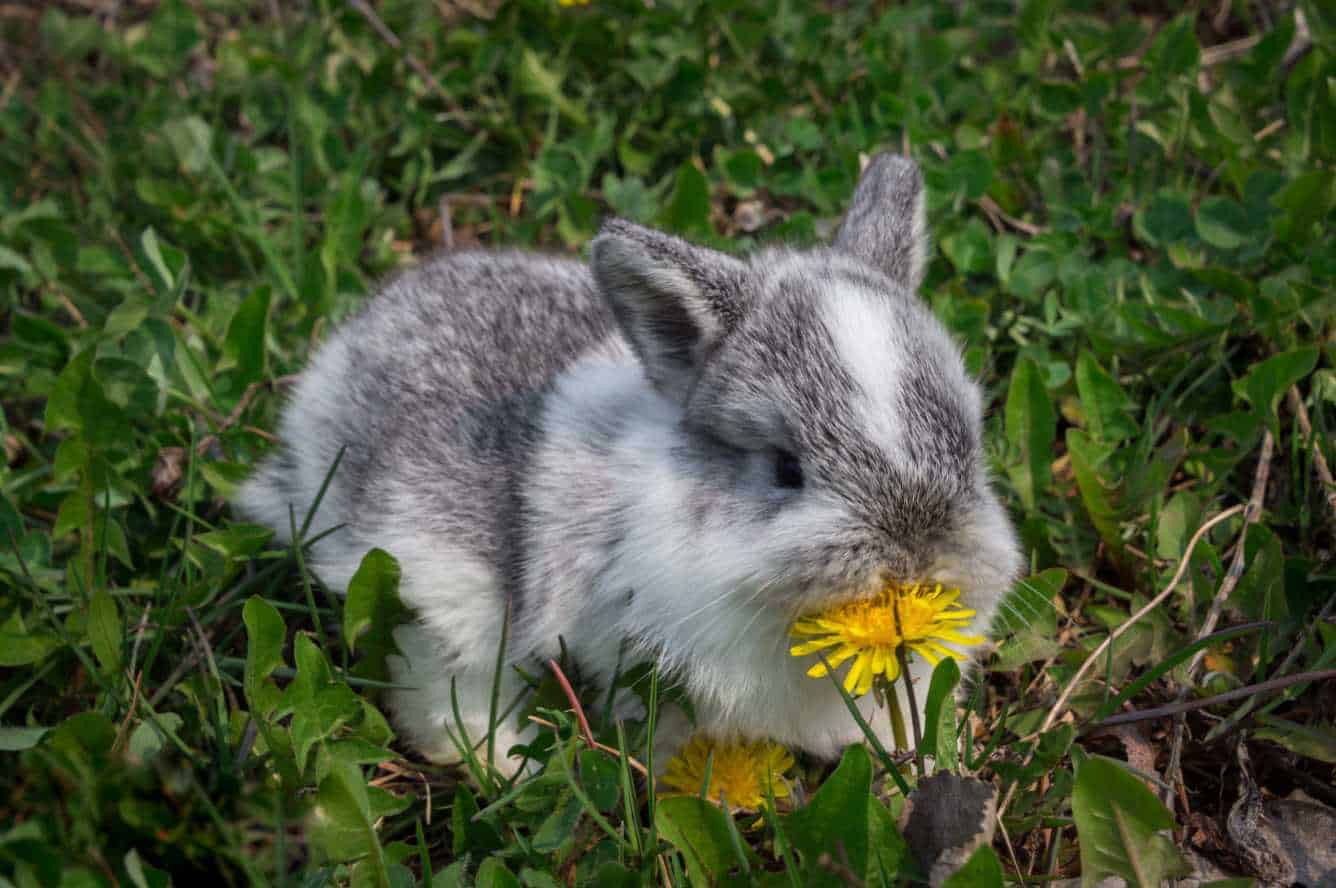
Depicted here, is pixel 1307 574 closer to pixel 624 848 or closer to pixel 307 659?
pixel 624 848

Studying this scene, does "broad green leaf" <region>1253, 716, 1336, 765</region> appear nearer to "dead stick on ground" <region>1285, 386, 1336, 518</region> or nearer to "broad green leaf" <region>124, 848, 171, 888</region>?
"dead stick on ground" <region>1285, 386, 1336, 518</region>

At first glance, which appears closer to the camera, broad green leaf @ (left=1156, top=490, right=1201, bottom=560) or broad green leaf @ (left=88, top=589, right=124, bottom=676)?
broad green leaf @ (left=88, top=589, right=124, bottom=676)

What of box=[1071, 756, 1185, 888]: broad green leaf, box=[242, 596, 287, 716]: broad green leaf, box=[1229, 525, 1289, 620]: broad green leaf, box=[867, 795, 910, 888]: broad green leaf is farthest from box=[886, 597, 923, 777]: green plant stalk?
box=[242, 596, 287, 716]: broad green leaf

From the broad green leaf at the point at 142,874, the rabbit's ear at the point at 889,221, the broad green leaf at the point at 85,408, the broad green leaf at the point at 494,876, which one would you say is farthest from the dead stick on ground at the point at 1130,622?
the broad green leaf at the point at 85,408

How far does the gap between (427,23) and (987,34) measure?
2.85 meters

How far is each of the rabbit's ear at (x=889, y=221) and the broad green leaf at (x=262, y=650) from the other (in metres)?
2.03

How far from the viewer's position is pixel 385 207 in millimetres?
5887

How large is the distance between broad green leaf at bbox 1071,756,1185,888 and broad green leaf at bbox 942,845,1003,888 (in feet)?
1.14

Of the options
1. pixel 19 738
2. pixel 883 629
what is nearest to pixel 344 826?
pixel 19 738

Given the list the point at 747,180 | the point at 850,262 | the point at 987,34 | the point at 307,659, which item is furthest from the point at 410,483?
the point at 987,34

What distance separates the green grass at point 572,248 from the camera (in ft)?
10.2

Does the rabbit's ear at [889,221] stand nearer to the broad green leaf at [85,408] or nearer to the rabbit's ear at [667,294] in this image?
the rabbit's ear at [667,294]

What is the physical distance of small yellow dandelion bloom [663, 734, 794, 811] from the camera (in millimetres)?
3482

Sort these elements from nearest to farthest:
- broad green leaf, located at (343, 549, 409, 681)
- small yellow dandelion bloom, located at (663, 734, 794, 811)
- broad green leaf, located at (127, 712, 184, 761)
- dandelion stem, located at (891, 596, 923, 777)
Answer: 1. dandelion stem, located at (891, 596, 923, 777)
2. broad green leaf, located at (127, 712, 184, 761)
3. small yellow dandelion bloom, located at (663, 734, 794, 811)
4. broad green leaf, located at (343, 549, 409, 681)
